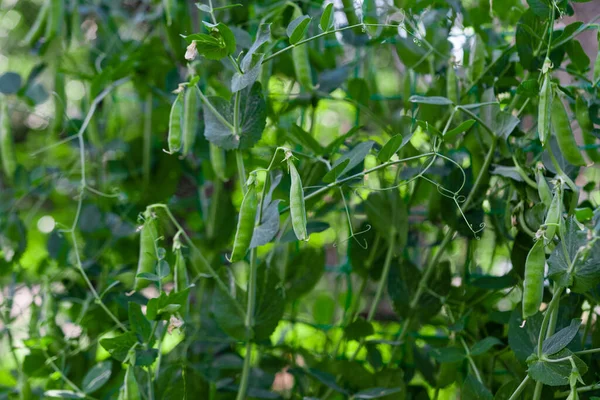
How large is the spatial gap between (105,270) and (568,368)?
755mm

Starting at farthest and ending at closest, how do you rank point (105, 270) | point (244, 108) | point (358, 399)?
point (105, 270)
point (358, 399)
point (244, 108)

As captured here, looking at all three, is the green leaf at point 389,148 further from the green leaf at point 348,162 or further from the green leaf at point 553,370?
the green leaf at point 553,370

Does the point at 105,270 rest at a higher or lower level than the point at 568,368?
lower

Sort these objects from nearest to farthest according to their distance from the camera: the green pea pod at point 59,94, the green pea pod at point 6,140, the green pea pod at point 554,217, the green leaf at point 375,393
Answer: the green pea pod at point 554,217 < the green leaf at point 375,393 < the green pea pod at point 6,140 < the green pea pod at point 59,94

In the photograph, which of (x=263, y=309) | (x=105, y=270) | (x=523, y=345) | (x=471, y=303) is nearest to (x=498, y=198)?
(x=471, y=303)

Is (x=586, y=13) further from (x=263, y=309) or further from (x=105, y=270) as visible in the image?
(x=105, y=270)

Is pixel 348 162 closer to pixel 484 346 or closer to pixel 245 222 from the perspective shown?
pixel 245 222

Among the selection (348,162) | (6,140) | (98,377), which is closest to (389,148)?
(348,162)

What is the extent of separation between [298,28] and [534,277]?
0.32m

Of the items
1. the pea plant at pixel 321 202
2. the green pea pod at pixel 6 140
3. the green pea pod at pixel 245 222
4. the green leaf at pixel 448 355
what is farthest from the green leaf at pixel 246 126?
the green pea pod at pixel 6 140

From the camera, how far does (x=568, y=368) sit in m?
0.61

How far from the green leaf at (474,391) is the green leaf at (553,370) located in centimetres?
10

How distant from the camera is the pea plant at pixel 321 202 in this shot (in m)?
0.67

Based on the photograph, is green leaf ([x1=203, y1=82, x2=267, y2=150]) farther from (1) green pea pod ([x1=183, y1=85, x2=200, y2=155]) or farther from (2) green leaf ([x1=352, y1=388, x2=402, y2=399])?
(2) green leaf ([x1=352, y1=388, x2=402, y2=399])
